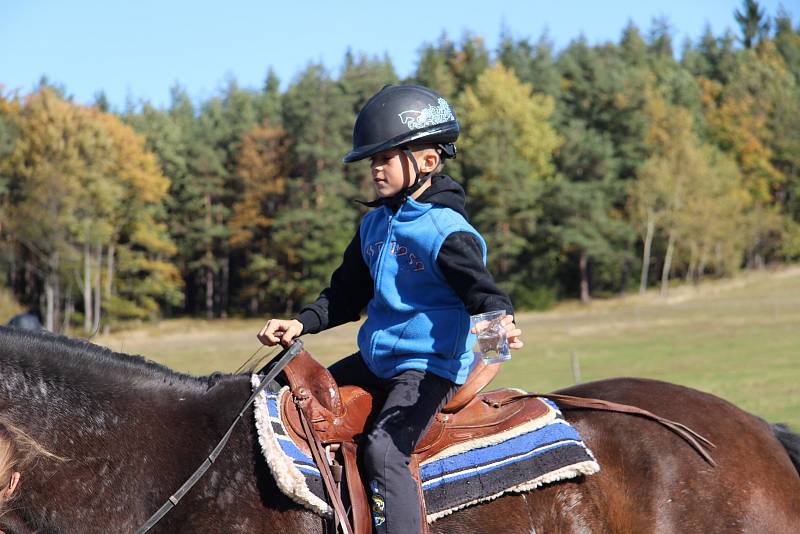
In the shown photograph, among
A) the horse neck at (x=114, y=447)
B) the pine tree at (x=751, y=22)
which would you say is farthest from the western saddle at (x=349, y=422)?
the pine tree at (x=751, y=22)

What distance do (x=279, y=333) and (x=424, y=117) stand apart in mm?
1202

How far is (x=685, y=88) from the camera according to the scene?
97.4 metres

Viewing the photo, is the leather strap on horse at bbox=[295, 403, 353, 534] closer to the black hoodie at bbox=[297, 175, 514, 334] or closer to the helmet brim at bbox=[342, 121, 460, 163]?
the black hoodie at bbox=[297, 175, 514, 334]

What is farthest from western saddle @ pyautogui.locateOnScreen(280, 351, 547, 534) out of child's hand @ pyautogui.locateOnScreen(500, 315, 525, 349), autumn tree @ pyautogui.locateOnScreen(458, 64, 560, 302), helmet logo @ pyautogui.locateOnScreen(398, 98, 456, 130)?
autumn tree @ pyautogui.locateOnScreen(458, 64, 560, 302)

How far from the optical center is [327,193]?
71.8m

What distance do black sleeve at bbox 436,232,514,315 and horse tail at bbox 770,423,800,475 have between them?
1.75 meters

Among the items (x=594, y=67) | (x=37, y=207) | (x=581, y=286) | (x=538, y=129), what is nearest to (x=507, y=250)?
(x=581, y=286)

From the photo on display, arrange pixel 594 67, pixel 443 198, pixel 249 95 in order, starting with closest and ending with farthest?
1. pixel 443 198
2. pixel 594 67
3. pixel 249 95

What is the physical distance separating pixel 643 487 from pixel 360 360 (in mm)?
1404

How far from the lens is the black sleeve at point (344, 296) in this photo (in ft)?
14.0

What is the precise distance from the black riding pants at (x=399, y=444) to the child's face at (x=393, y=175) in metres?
0.82

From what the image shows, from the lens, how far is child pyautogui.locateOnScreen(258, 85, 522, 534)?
355 centimetres

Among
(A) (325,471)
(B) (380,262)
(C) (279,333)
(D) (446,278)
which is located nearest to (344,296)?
(C) (279,333)

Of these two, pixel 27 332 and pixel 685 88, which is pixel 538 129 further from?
pixel 27 332
